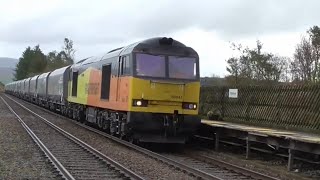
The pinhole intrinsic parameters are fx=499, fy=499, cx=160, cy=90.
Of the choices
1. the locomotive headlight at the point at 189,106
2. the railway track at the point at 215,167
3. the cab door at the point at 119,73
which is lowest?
the railway track at the point at 215,167

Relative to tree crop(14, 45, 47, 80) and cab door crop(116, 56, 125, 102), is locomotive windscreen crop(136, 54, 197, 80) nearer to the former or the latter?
cab door crop(116, 56, 125, 102)

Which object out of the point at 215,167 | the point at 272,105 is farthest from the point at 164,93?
the point at 272,105

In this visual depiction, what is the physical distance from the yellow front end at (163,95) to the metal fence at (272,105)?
434 centimetres

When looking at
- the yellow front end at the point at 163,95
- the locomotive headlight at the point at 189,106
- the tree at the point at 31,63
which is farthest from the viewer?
the tree at the point at 31,63

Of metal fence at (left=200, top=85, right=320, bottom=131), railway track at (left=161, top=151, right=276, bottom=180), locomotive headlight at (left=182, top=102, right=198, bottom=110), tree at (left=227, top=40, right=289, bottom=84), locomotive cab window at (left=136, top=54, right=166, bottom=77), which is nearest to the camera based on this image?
railway track at (left=161, top=151, right=276, bottom=180)

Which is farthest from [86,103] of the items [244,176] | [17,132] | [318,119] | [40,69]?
[40,69]

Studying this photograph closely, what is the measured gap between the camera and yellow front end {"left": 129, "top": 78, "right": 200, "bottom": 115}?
14625 millimetres

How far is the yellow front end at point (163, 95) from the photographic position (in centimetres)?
1462

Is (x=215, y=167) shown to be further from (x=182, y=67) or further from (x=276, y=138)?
(x=182, y=67)

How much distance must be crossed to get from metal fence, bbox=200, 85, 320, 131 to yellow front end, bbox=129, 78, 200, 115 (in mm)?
4344

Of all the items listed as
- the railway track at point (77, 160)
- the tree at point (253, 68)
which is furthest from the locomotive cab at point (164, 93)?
the tree at point (253, 68)

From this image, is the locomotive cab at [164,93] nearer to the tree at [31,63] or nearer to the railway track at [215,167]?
the railway track at [215,167]

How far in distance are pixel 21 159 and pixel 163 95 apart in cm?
456

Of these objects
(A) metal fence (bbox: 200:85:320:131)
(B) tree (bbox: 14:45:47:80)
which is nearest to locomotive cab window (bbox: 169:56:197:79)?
(A) metal fence (bbox: 200:85:320:131)
